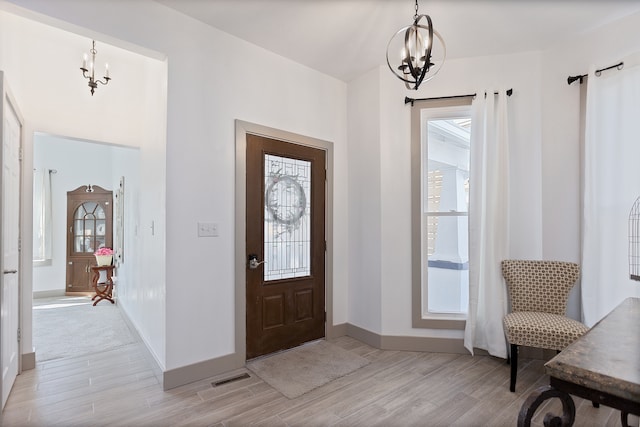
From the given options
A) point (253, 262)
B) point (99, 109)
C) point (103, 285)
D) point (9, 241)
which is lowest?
point (103, 285)

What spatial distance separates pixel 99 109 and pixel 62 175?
3.93 metres

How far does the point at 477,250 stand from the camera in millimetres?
3123

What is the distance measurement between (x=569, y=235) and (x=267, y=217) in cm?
280

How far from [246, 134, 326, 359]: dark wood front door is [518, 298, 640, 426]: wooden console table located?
2.36m

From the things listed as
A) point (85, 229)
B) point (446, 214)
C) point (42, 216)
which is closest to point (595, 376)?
point (446, 214)

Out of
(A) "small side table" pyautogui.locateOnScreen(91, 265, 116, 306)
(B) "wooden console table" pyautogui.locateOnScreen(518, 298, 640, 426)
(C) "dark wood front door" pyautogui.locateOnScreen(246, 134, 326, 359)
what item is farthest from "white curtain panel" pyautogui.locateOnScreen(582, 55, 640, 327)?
(A) "small side table" pyautogui.locateOnScreen(91, 265, 116, 306)

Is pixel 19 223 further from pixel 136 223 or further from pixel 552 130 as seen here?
pixel 552 130

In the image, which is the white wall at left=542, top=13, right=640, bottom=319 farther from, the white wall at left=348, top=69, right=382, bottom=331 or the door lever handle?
the door lever handle

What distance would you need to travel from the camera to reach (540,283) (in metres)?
2.90

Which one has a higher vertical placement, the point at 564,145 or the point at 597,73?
the point at 597,73

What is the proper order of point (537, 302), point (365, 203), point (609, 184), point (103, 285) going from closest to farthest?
point (609, 184), point (537, 302), point (365, 203), point (103, 285)

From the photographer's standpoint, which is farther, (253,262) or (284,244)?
(284,244)

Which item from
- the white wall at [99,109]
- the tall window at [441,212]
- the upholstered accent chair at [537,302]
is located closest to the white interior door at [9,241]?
the white wall at [99,109]

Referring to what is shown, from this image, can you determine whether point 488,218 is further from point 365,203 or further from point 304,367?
point 304,367
